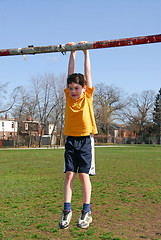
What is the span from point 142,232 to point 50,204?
360cm

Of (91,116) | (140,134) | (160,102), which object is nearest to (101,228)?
(91,116)

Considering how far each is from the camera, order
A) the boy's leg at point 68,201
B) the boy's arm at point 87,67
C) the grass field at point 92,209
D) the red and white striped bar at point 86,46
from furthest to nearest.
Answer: the grass field at point 92,209
the boy's arm at point 87,67
the boy's leg at point 68,201
the red and white striped bar at point 86,46

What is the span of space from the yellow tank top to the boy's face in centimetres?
5

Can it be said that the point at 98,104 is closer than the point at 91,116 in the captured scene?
No

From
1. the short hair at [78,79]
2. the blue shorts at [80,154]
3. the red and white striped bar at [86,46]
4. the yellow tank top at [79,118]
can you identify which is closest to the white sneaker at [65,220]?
the blue shorts at [80,154]

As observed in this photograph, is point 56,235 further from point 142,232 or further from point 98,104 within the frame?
point 98,104

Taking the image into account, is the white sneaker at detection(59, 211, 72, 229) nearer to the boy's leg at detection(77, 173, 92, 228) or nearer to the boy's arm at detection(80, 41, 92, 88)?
the boy's leg at detection(77, 173, 92, 228)

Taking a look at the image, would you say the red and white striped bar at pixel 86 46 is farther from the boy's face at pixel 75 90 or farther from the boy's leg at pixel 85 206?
the boy's leg at pixel 85 206

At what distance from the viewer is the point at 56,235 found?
6664 millimetres

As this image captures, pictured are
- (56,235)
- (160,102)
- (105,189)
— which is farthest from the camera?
(160,102)

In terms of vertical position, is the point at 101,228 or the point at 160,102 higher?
the point at 160,102

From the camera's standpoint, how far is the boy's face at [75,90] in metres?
3.50

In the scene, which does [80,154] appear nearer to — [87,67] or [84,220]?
[84,220]

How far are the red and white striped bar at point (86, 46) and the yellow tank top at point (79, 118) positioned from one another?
22.8 inches
